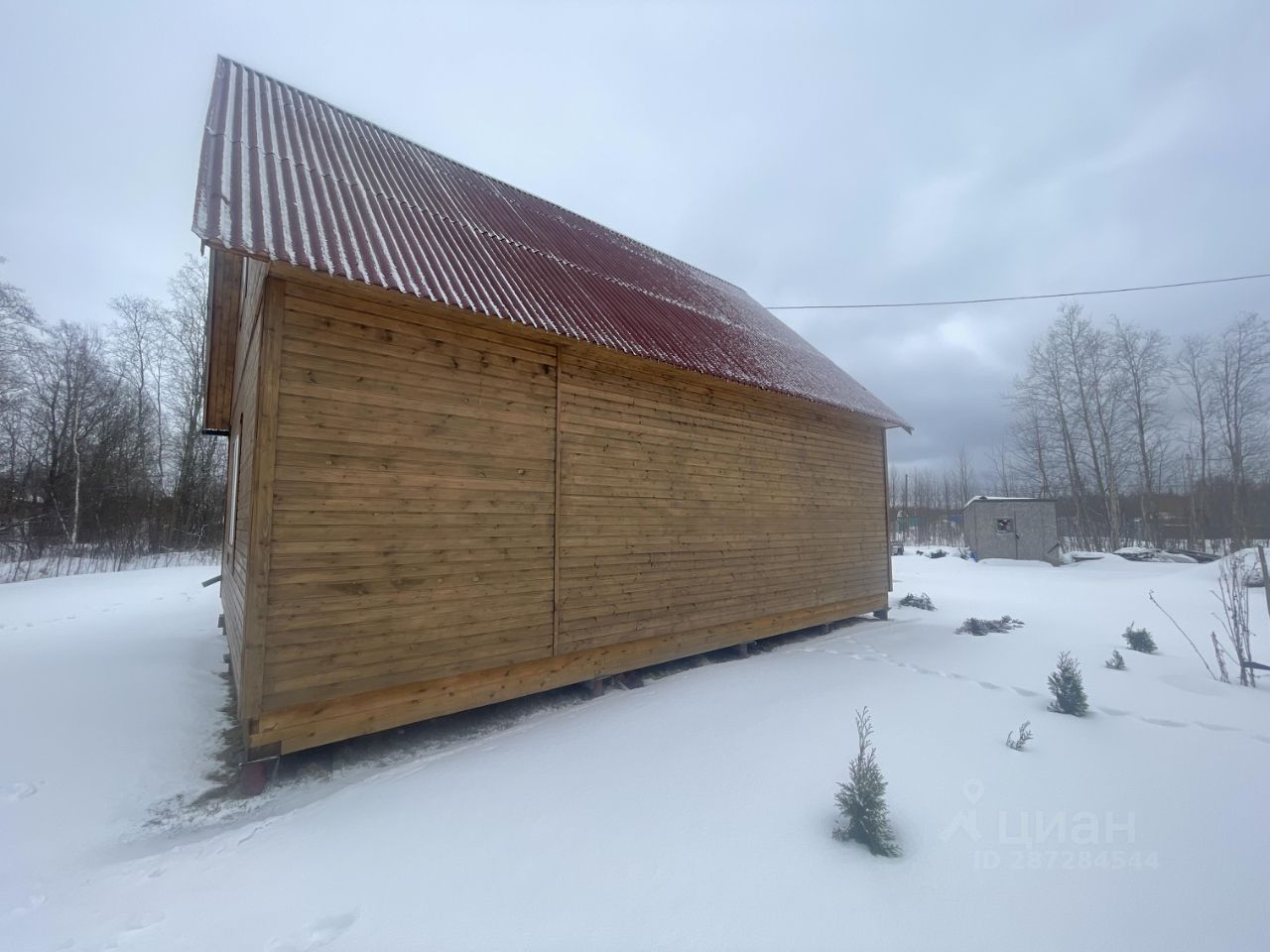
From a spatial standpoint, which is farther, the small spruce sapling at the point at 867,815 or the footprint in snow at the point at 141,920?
the small spruce sapling at the point at 867,815

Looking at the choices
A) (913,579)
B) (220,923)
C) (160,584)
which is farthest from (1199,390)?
(160,584)

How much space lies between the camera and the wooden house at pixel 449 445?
3.97 meters

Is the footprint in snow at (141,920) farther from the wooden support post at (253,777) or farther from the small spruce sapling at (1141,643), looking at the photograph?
the small spruce sapling at (1141,643)

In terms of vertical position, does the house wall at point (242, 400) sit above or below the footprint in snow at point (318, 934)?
above

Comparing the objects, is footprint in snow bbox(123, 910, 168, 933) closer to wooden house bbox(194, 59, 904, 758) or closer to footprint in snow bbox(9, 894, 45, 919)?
footprint in snow bbox(9, 894, 45, 919)

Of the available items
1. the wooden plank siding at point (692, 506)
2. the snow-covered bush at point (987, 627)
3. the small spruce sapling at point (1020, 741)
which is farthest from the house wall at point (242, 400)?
the snow-covered bush at point (987, 627)

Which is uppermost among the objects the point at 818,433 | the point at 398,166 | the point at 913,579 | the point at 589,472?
the point at 398,166

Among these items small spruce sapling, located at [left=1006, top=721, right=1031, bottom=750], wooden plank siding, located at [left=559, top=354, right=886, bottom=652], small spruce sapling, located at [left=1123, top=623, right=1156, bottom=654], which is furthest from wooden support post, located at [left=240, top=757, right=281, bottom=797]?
small spruce sapling, located at [left=1123, top=623, right=1156, bottom=654]

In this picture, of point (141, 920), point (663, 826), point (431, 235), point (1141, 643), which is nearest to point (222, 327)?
point (431, 235)

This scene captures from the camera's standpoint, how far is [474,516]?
15.8 feet

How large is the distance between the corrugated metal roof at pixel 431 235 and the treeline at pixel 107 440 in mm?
12114

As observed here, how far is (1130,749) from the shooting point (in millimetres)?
4242

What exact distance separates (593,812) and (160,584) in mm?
14371

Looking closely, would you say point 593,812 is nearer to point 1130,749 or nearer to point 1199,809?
point 1199,809
